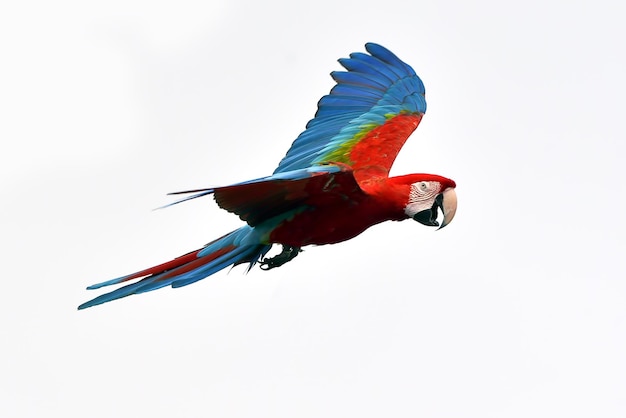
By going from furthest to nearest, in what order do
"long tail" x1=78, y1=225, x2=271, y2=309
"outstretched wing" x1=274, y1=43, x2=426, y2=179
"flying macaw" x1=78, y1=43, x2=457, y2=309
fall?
"outstretched wing" x1=274, y1=43, x2=426, y2=179 < "long tail" x1=78, y1=225, x2=271, y2=309 < "flying macaw" x1=78, y1=43, x2=457, y2=309

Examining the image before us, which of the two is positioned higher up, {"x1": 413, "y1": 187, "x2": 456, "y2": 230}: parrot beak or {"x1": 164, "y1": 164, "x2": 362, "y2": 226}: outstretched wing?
{"x1": 164, "y1": 164, "x2": 362, "y2": 226}: outstretched wing

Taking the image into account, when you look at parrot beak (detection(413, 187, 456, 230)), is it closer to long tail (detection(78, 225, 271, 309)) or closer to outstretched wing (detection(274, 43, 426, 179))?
outstretched wing (detection(274, 43, 426, 179))

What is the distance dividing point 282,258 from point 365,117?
5.27 feet

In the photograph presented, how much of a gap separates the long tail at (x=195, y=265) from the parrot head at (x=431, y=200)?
1108 millimetres

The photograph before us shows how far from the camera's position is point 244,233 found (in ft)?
28.6

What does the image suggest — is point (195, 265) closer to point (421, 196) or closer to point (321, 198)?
point (321, 198)

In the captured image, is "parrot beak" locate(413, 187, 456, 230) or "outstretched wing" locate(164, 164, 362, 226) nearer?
"outstretched wing" locate(164, 164, 362, 226)

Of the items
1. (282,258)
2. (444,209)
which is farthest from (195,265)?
(444,209)

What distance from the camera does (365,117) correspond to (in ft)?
32.4

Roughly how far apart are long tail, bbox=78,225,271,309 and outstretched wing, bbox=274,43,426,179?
87 cm

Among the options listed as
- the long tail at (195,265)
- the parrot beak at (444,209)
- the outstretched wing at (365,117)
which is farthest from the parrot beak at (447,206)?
the long tail at (195,265)

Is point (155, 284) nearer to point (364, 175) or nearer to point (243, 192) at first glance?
point (243, 192)

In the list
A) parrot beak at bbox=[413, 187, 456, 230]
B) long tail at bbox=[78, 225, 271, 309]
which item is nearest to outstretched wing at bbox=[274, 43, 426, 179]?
parrot beak at bbox=[413, 187, 456, 230]

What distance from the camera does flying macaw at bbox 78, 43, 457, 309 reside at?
808 centimetres
